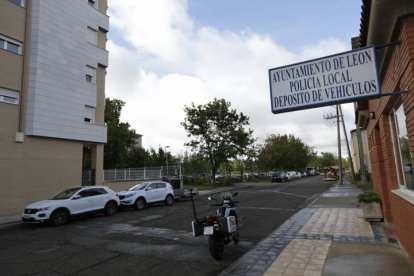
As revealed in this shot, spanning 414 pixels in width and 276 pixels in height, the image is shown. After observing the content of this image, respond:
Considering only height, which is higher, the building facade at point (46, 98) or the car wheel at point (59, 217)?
the building facade at point (46, 98)

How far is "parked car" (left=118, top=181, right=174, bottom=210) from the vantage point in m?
17.7

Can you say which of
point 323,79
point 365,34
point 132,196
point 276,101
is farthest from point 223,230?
point 132,196

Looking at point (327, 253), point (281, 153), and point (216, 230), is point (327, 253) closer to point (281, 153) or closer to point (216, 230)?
point (216, 230)

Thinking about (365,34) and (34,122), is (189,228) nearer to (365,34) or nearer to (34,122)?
(365,34)

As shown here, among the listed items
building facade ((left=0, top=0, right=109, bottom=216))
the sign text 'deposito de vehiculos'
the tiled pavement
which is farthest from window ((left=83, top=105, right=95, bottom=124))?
the sign text 'deposito de vehiculos'

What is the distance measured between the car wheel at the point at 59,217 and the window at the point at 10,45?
9805 millimetres

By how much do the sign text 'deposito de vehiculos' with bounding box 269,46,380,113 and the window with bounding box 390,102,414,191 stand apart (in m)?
1.88

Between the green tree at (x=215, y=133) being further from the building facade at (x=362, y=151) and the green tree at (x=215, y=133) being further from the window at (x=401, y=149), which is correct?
the window at (x=401, y=149)

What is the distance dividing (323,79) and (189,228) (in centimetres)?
818

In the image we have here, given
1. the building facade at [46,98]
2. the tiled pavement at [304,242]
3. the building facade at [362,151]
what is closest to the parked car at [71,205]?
the building facade at [46,98]

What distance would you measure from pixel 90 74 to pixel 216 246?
744 inches

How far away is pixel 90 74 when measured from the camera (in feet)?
74.7

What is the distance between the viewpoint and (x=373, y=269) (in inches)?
228

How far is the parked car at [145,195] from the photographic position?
17.7m
